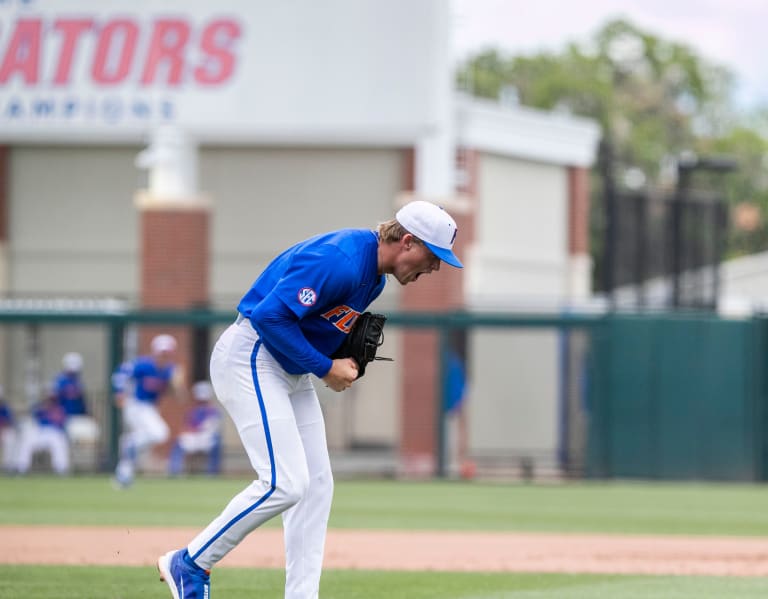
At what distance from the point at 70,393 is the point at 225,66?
5.54 m

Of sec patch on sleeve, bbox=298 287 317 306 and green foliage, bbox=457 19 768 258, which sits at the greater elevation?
green foliage, bbox=457 19 768 258

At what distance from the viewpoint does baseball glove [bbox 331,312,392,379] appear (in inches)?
272

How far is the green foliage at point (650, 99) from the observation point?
193 ft

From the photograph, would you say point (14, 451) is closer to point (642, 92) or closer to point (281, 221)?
point (281, 221)

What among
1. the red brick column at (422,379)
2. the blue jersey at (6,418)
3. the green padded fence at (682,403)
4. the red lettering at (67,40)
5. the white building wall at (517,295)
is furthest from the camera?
the white building wall at (517,295)

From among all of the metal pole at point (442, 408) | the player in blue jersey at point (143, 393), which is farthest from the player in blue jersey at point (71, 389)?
the metal pole at point (442, 408)

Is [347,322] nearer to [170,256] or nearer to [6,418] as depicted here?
[6,418]

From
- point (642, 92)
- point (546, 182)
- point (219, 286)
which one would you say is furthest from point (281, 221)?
point (642, 92)

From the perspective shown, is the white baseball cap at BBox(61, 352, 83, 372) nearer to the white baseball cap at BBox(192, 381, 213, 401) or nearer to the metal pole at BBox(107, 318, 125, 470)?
the metal pole at BBox(107, 318, 125, 470)

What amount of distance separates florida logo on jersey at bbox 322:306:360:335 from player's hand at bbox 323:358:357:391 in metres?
0.15

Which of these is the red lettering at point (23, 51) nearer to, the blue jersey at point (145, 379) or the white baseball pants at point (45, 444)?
the white baseball pants at point (45, 444)

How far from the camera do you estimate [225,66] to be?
77.2 ft

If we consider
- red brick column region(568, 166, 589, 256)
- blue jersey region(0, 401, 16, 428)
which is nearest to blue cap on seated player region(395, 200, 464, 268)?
blue jersey region(0, 401, 16, 428)

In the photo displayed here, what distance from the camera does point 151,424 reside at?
62.3ft
